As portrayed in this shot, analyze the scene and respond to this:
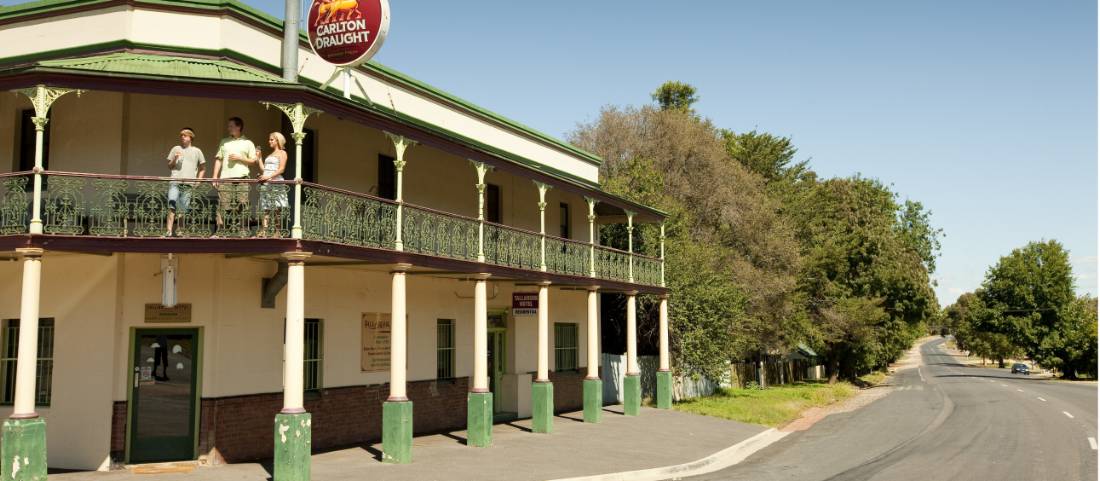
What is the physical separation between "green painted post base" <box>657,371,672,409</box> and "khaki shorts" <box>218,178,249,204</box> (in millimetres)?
16549

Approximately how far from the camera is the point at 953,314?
18675cm

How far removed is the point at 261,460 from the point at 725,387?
25892mm

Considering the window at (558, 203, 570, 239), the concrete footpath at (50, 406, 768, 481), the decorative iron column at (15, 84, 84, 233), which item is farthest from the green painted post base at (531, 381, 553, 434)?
the decorative iron column at (15, 84, 84, 233)

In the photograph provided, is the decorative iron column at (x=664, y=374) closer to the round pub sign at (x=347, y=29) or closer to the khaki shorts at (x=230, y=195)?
the round pub sign at (x=347, y=29)

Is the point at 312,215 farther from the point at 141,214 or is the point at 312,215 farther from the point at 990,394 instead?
the point at 990,394

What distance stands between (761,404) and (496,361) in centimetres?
1103

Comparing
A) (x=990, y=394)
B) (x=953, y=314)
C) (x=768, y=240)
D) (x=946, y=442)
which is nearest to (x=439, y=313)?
(x=946, y=442)

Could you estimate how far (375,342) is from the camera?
731 inches

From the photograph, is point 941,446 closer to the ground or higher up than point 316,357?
closer to the ground

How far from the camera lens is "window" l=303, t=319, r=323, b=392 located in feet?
55.2

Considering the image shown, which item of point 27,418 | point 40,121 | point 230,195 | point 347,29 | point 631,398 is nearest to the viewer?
point 27,418

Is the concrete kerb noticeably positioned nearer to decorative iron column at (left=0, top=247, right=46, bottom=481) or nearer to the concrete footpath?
the concrete footpath

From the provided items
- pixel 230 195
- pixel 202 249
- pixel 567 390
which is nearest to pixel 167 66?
pixel 230 195

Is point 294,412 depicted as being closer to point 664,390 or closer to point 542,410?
point 542,410
